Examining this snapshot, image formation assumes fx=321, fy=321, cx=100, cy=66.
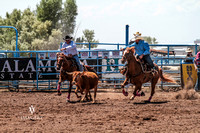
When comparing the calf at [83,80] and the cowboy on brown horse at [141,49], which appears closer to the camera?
the calf at [83,80]

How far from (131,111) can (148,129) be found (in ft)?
7.39

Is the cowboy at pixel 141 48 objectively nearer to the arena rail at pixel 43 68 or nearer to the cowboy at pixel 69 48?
the cowboy at pixel 69 48

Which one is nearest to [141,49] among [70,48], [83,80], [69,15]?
[83,80]

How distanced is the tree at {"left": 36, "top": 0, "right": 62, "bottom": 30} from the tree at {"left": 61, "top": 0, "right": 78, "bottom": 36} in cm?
126

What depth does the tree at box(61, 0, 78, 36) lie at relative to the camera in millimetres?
55625

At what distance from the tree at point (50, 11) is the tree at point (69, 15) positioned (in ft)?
4.15

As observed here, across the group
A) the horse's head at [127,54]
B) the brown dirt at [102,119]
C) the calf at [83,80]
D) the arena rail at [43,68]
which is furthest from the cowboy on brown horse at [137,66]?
the arena rail at [43,68]

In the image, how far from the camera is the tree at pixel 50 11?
55875 millimetres

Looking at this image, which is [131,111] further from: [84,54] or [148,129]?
[84,54]

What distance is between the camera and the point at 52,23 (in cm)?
5644

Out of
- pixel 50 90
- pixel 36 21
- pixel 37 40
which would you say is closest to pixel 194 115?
pixel 50 90

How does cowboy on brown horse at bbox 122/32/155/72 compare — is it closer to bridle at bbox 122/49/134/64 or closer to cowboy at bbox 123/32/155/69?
cowboy at bbox 123/32/155/69

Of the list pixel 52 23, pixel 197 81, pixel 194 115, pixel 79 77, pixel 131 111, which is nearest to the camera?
pixel 194 115

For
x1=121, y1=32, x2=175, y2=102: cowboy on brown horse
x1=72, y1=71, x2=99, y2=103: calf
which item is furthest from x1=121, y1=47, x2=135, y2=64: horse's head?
x1=72, y1=71, x2=99, y2=103: calf
